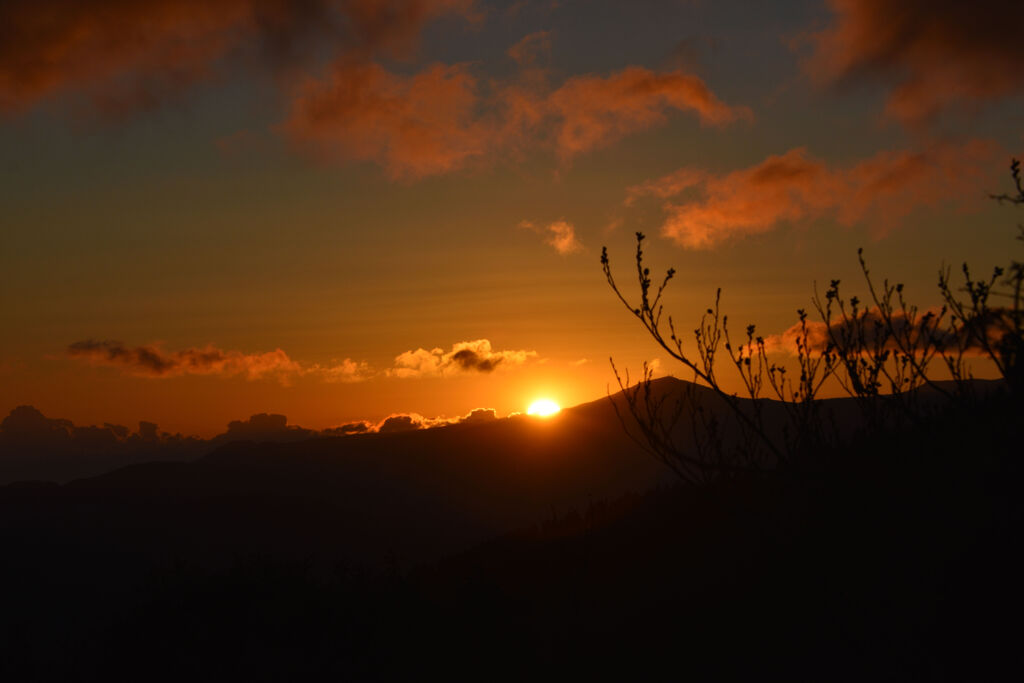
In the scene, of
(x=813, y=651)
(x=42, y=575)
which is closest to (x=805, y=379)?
(x=813, y=651)

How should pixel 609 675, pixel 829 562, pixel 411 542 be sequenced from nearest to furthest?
pixel 829 562 → pixel 609 675 → pixel 411 542

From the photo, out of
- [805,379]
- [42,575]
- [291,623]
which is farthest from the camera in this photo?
[42,575]

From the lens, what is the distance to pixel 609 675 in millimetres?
9312

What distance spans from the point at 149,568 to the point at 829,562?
15.4 metres

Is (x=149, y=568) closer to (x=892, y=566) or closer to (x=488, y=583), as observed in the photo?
(x=488, y=583)

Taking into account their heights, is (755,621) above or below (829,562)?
below

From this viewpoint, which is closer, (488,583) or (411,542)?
(488,583)

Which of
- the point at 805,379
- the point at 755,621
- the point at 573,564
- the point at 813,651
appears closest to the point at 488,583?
the point at 573,564

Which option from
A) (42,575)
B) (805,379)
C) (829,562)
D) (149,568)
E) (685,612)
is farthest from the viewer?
(42,575)

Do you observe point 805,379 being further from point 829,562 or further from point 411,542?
point 411,542

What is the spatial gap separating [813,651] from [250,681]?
26.1 ft

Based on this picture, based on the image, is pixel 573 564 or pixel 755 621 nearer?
pixel 755 621

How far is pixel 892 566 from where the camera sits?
25.1ft

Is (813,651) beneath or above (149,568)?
beneath
